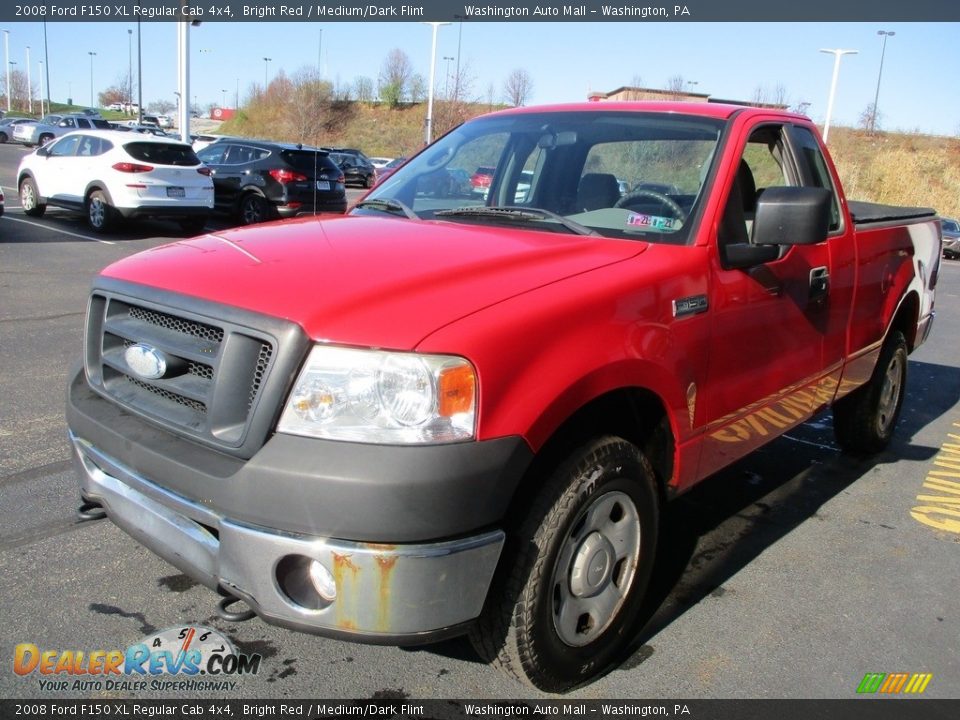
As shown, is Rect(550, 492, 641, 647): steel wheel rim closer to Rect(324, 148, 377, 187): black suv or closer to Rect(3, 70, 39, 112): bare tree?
Rect(324, 148, 377, 187): black suv

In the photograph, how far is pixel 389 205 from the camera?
362 cm

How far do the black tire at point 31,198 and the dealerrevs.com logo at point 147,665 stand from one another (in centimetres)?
1474

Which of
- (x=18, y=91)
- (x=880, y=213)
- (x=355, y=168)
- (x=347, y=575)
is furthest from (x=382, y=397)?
(x=18, y=91)

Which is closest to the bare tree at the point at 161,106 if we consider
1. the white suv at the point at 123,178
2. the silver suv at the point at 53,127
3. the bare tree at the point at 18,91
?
the bare tree at the point at 18,91

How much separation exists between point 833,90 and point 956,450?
31.7m

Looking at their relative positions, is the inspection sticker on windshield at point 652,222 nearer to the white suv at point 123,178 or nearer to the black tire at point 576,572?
the black tire at point 576,572

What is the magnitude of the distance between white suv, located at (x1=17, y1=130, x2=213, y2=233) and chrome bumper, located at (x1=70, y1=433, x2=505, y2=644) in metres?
12.7

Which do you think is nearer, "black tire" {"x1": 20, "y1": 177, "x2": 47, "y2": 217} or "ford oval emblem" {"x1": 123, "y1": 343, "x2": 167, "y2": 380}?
"ford oval emblem" {"x1": 123, "y1": 343, "x2": 167, "y2": 380}

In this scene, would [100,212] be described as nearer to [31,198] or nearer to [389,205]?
[31,198]

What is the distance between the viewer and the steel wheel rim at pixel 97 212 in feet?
45.5

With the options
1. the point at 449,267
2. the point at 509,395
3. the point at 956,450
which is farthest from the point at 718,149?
the point at 956,450

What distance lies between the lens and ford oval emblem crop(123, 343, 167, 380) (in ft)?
8.10

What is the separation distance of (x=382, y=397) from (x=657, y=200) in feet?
5.39

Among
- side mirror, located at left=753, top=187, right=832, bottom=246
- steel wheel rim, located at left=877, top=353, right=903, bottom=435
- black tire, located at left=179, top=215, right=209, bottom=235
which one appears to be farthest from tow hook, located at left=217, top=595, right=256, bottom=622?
black tire, located at left=179, top=215, right=209, bottom=235
